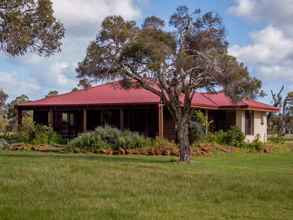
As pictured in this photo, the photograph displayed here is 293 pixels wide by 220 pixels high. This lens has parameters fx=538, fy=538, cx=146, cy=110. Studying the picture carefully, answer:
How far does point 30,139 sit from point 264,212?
20.0m

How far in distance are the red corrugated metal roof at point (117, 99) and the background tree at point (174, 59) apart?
7504 mm

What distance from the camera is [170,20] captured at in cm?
1953

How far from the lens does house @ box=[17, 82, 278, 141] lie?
29.6m

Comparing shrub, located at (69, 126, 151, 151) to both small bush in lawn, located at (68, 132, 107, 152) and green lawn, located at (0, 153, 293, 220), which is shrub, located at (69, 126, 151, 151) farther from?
green lawn, located at (0, 153, 293, 220)

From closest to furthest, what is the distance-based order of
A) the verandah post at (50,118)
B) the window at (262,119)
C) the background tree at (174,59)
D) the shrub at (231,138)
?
1. the background tree at (174,59)
2. the shrub at (231,138)
3. the verandah post at (50,118)
4. the window at (262,119)

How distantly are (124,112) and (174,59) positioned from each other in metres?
13.3

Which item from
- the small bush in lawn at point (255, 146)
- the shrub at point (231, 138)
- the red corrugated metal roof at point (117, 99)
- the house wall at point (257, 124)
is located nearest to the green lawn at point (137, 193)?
the small bush in lawn at point (255, 146)

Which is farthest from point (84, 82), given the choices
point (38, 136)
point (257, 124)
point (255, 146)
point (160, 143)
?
point (257, 124)

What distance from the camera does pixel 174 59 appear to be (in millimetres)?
18875

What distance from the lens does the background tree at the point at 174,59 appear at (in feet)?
60.4

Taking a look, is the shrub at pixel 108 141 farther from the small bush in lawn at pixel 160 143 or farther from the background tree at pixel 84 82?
the background tree at pixel 84 82

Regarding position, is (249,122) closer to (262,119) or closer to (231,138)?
(262,119)

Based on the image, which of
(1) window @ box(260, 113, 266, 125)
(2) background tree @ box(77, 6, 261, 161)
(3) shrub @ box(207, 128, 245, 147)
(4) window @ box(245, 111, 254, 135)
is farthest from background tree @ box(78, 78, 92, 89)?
(1) window @ box(260, 113, 266, 125)

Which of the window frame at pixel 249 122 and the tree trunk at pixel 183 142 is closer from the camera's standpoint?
the tree trunk at pixel 183 142
